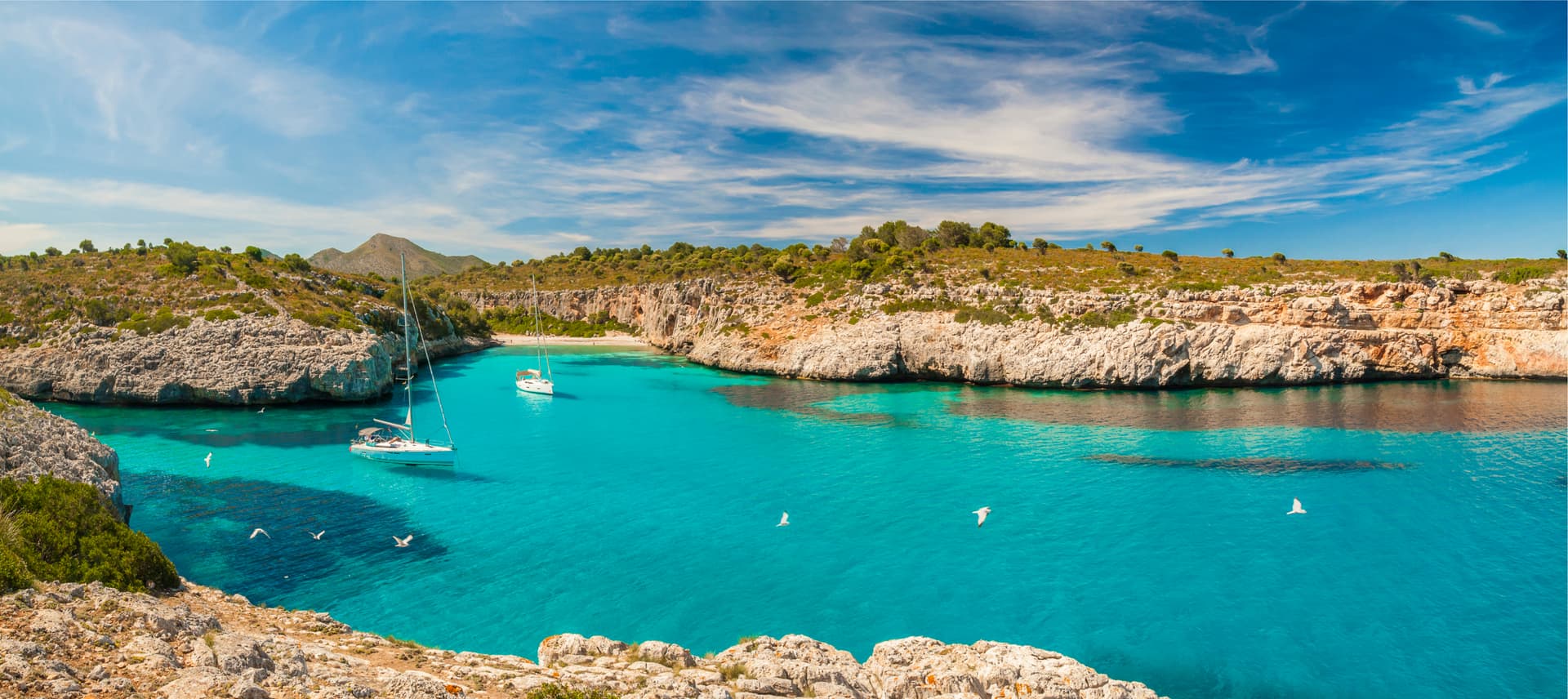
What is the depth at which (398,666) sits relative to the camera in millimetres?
9992

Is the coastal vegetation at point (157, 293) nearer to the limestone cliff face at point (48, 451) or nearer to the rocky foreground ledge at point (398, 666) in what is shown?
the limestone cliff face at point (48, 451)

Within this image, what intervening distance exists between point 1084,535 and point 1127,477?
834cm

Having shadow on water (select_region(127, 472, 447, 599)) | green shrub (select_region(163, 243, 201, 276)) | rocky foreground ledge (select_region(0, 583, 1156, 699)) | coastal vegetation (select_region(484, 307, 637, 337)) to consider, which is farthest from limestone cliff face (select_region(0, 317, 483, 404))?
coastal vegetation (select_region(484, 307, 637, 337))

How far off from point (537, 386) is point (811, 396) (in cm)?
2236

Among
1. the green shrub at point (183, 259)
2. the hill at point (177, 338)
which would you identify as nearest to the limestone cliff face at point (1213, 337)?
the hill at point (177, 338)

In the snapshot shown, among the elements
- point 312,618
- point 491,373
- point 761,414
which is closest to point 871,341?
point 761,414

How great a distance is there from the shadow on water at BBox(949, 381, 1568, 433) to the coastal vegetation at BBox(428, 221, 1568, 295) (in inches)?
501

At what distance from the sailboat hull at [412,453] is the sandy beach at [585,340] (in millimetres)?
72397

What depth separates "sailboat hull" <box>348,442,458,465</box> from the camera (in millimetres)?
30938

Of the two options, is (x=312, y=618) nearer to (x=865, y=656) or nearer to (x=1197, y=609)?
(x=865, y=656)

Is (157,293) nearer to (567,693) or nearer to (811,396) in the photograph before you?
(811,396)

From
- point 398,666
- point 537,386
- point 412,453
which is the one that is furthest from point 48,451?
point 537,386

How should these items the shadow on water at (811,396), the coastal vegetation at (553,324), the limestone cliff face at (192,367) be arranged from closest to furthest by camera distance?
1. the shadow on water at (811,396)
2. the limestone cliff face at (192,367)
3. the coastal vegetation at (553,324)

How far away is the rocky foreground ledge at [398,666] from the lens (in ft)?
25.5
